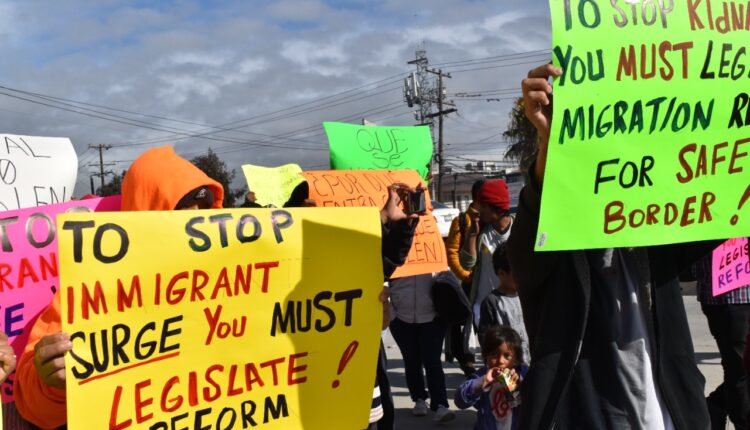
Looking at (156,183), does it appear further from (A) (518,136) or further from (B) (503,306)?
(A) (518,136)

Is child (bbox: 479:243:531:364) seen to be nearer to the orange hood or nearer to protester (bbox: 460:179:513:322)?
protester (bbox: 460:179:513:322)

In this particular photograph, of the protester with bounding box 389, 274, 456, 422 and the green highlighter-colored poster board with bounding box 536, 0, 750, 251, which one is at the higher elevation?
the green highlighter-colored poster board with bounding box 536, 0, 750, 251

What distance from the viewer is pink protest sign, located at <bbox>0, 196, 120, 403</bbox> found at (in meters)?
2.64

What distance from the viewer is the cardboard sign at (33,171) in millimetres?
3660

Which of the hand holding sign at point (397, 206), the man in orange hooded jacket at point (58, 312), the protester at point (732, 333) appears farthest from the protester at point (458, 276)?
the man in orange hooded jacket at point (58, 312)

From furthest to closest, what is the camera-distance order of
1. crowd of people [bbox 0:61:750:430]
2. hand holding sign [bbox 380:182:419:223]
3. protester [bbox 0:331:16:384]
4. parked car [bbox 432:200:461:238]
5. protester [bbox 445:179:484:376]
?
parked car [bbox 432:200:461:238]
protester [bbox 445:179:484:376]
hand holding sign [bbox 380:182:419:223]
crowd of people [bbox 0:61:750:430]
protester [bbox 0:331:16:384]

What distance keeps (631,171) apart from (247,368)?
1.23m

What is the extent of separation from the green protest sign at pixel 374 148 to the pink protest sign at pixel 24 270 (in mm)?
2954

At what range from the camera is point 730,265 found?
412 centimetres

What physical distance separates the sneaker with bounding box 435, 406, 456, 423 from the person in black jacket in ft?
12.2

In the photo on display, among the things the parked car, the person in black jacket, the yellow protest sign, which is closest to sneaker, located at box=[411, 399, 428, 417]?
the yellow protest sign

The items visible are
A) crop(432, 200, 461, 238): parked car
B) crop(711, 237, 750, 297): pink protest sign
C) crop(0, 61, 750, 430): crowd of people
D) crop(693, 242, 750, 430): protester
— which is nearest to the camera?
crop(0, 61, 750, 430): crowd of people

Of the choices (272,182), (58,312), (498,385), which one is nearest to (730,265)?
(498,385)

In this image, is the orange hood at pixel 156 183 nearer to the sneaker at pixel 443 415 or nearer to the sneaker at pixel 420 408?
the sneaker at pixel 443 415
